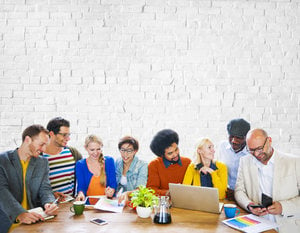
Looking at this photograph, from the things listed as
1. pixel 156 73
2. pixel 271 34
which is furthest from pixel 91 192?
pixel 271 34

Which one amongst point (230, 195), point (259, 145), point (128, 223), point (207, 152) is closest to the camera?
point (128, 223)

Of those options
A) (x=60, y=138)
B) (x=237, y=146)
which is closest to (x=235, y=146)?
(x=237, y=146)

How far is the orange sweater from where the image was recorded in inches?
112

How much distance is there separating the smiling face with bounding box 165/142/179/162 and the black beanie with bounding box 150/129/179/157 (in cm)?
4

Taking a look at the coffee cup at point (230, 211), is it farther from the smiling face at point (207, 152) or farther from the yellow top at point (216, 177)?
the smiling face at point (207, 152)

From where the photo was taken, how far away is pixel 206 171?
2.59m

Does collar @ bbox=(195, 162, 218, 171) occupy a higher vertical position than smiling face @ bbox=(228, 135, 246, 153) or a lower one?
lower

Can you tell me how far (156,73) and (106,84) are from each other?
55 cm

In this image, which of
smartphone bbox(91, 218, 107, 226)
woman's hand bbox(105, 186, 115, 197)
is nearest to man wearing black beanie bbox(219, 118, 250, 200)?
woman's hand bbox(105, 186, 115, 197)

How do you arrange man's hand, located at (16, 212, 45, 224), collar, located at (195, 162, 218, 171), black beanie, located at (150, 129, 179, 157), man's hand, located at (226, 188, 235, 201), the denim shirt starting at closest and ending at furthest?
man's hand, located at (16, 212, 45, 224) → man's hand, located at (226, 188, 235, 201) → collar, located at (195, 162, 218, 171) → the denim shirt → black beanie, located at (150, 129, 179, 157)

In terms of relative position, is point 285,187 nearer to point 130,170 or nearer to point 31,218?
point 130,170

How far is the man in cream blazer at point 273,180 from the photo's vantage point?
2.35 m

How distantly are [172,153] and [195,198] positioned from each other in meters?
0.73

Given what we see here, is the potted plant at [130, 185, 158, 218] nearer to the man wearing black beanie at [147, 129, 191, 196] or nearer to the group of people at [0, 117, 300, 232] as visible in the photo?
the group of people at [0, 117, 300, 232]
